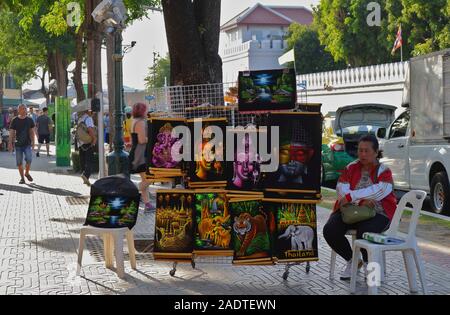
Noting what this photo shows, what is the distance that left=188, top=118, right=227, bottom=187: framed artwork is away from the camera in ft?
27.9

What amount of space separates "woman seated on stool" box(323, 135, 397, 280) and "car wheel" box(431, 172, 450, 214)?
642 centimetres

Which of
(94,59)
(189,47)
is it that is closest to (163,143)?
(189,47)

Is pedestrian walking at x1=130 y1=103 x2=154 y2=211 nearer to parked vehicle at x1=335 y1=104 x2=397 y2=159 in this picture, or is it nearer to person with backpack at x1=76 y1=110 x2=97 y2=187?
person with backpack at x1=76 y1=110 x2=97 y2=187

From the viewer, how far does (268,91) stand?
8609mm

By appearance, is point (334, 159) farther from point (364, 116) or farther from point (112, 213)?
point (112, 213)

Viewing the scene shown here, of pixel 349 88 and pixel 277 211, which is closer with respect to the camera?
pixel 277 211

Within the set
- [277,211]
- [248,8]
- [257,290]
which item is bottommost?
[257,290]

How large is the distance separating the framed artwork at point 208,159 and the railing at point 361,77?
110 ft

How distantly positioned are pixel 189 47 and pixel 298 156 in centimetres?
365

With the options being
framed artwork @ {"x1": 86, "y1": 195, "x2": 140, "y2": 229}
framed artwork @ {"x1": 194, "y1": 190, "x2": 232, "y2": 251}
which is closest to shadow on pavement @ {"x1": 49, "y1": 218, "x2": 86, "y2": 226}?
framed artwork @ {"x1": 86, "y1": 195, "x2": 140, "y2": 229}

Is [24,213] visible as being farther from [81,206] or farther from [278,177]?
[278,177]

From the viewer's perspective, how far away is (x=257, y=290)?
818cm

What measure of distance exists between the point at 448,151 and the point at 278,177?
6.77 meters

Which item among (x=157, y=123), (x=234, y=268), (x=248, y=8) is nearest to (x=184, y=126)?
(x=157, y=123)
